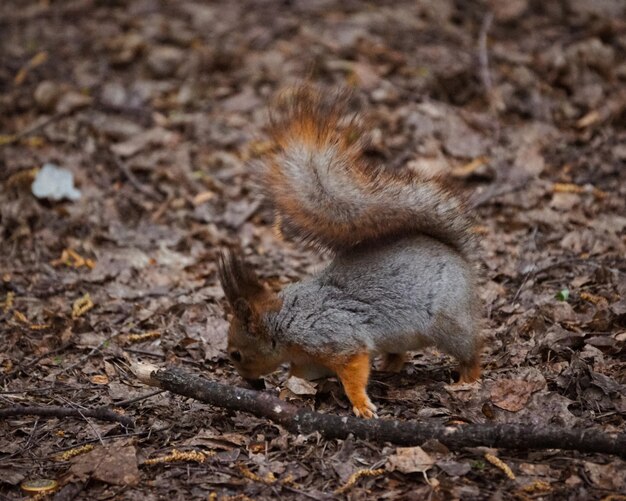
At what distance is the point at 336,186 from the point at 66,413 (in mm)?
1756

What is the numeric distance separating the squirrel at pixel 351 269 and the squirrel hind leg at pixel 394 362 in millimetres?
310

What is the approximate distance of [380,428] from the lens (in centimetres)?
334

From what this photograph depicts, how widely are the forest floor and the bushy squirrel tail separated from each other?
0.32m

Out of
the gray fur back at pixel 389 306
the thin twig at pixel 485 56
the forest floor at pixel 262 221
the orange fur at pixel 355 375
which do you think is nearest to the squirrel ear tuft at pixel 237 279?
the gray fur back at pixel 389 306

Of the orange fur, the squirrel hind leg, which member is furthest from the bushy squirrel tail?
the squirrel hind leg

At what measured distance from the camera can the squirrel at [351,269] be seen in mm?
3764

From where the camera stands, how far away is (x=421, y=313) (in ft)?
12.5

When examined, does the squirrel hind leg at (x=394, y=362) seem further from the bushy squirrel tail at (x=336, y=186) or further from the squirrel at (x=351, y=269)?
the bushy squirrel tail at (x=336, y=186)

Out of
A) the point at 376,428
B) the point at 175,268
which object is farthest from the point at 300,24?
the point at 376,428

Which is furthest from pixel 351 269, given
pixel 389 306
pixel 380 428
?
pixel 380 428

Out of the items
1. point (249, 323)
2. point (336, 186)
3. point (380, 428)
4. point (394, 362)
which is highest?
point (336, 186)

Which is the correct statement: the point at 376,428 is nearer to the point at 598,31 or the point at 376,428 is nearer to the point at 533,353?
the point at 533,353

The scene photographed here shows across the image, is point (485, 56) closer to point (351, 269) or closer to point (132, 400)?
point (351, 269)

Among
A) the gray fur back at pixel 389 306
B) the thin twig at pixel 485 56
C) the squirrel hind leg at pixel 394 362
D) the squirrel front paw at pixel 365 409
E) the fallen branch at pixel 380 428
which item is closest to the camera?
the fallen branch at pixel 380 428
